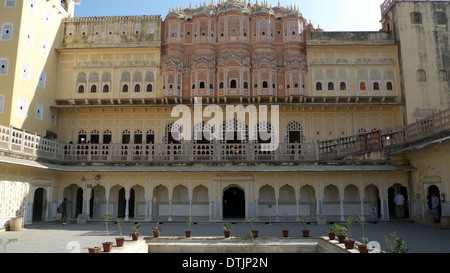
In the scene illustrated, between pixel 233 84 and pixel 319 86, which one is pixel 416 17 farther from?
pixel 233 84

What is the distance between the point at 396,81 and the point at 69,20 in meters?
21.4

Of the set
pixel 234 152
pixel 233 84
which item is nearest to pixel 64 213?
pixel 234 152

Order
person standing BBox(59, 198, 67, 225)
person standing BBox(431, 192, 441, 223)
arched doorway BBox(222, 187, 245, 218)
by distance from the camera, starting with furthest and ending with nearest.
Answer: arched doorway BBox(222, 187, 245, 218) → person standing BBox(59, 198, 67, 225) → person standing BBox(431, 192, 441, 223)

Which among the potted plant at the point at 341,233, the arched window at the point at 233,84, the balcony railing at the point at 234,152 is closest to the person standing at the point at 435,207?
the balcony railing at the point at 234,152

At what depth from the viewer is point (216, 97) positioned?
21234 mm

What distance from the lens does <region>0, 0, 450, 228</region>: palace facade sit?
18.0 meters

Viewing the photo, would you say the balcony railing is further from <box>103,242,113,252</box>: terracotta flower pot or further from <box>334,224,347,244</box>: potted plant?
<box>103,242,113,252</box>: terracotta flower pot

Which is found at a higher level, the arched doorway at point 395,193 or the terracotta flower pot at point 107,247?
the arched doorway at point 395,193

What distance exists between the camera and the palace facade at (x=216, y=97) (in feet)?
59.2

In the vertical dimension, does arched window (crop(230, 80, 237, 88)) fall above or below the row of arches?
above

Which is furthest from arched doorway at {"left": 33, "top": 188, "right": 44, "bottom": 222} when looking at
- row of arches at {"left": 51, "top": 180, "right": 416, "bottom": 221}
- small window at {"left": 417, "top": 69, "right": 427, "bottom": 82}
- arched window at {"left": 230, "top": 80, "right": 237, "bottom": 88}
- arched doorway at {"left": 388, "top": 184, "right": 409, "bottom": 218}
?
small window at {"left": 417, "top": 69, "right": 427, "bottom": 82}

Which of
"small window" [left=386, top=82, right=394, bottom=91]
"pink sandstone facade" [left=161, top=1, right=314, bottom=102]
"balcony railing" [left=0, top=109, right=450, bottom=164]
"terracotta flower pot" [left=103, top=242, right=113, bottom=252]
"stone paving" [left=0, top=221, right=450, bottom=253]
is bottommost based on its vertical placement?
"stone paving" [left=0, top=221, right=450, bottom=253]

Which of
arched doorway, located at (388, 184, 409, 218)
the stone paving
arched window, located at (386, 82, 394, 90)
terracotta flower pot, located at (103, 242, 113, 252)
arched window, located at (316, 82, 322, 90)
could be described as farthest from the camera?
arched window, located at (316, 82, 322, 90)

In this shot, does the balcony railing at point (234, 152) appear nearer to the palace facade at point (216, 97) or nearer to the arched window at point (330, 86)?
the palace facade at point (216, 97)
